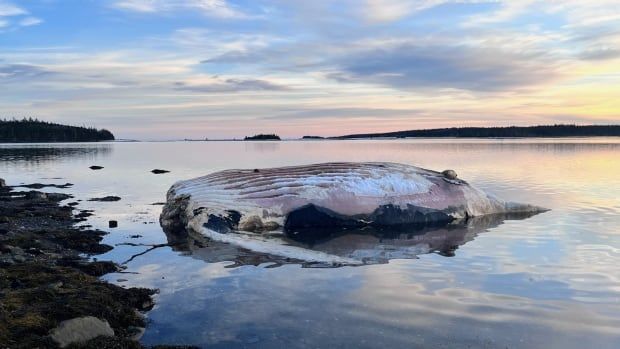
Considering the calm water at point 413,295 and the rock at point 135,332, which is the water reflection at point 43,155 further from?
the rock at point 135,332

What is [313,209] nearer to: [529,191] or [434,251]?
[434,251]

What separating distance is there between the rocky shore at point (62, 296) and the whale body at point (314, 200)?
7.19ft

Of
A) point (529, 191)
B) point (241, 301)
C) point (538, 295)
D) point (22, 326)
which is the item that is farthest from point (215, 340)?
point (529, 191)

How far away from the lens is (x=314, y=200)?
1252 centimetres

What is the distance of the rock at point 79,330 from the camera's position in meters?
5.58

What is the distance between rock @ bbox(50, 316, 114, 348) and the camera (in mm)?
5582

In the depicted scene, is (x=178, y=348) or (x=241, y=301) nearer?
(x=178, y=348)

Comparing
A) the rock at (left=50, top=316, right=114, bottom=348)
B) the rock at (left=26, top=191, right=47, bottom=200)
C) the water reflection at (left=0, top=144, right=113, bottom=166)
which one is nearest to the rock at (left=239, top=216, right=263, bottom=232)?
the rock at (left=50, top=316, right=114, bottom=348)

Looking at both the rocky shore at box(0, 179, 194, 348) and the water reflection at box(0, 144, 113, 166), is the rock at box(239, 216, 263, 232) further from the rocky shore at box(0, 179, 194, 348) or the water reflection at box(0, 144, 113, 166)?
the water reflection at box(0, 144, 113, 166)

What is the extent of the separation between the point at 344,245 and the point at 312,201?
5.65 ft

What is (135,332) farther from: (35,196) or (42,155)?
(42,155)

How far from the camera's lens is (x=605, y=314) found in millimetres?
6734

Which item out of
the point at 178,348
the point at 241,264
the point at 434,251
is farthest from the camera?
the point at 434,251

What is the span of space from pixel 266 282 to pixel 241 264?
46.7 inches
